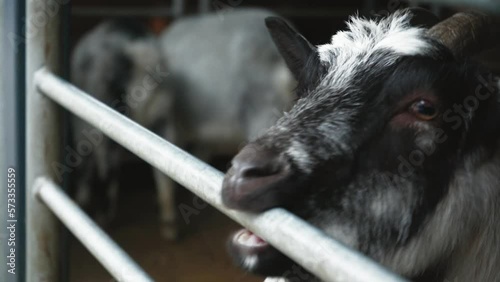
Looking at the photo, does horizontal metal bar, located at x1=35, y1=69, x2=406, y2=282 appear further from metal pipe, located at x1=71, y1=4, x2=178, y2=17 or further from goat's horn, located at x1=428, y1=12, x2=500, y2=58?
metal pipe, located at x1=71, y1=4, x2=178, y2=17

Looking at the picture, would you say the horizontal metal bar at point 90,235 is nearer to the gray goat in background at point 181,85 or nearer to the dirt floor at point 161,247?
the dirt floor at point 161,247

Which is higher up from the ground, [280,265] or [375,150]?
[375,150]

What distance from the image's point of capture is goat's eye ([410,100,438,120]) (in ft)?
4.29

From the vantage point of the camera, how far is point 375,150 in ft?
4.28

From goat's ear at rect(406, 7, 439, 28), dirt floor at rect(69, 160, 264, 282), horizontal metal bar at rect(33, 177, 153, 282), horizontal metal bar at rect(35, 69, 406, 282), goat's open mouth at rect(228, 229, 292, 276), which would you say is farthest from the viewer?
dirt floor at rect(69, 160, 264, 282)

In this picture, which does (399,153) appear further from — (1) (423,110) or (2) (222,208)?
(2) (222,208)

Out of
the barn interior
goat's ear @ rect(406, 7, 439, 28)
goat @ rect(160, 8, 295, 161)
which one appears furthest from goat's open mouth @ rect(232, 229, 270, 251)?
goat @ rect(160, 8, 295, 161)

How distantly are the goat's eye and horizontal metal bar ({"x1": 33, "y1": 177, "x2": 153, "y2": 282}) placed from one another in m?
0.57

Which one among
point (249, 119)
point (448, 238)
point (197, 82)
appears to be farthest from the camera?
point (197, 82)

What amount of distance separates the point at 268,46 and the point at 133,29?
0.87 meters

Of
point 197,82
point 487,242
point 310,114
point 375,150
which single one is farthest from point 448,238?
point 197,82

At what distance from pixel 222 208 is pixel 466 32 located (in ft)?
2.38

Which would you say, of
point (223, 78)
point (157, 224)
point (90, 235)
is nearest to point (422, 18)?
point (90, 235)

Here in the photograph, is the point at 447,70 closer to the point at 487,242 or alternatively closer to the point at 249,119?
the point at 487,242
